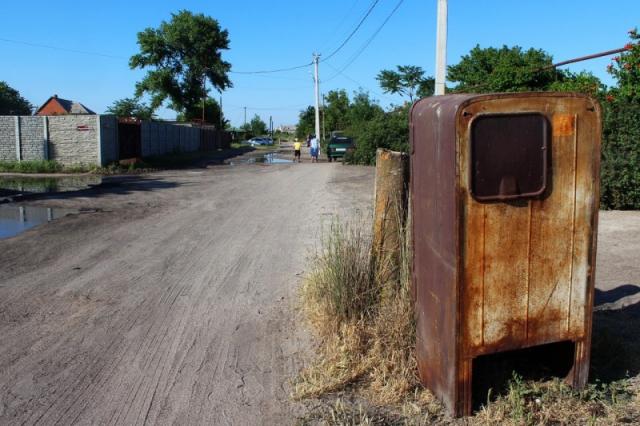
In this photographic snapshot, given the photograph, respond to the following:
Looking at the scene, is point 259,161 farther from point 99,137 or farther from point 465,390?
point 465,390

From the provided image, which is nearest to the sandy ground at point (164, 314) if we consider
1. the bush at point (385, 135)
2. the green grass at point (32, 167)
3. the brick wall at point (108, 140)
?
the bush at point (385, 135)

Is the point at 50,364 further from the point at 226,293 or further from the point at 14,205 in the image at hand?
the point at 14,205

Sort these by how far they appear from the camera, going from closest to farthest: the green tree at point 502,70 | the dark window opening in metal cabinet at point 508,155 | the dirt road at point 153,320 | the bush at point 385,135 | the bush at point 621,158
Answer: the dark window opening in metal cabinet at point 508,155, the dirt road at point 153,320, the bush at point 621,158, the green tree at point 502,70, the bush at point 385,135

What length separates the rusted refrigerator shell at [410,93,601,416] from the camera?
3.10 m

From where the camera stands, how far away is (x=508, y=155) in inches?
123

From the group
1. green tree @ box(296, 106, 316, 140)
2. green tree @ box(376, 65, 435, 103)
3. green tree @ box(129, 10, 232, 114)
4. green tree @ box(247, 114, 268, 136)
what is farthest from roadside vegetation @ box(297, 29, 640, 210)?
green tree @ box(247, 114, 268, 136)

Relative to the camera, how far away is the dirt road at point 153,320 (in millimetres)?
3682

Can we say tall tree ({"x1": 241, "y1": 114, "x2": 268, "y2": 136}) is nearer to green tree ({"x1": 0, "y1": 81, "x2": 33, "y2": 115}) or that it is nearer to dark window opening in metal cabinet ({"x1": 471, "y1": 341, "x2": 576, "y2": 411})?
green tree ({"x1": 0, "y1": 81, "x2": 33, "y2": 115})

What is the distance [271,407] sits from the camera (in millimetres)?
3588

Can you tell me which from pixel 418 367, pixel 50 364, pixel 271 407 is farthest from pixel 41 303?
pixel 418 367

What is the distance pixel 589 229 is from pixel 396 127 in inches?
886

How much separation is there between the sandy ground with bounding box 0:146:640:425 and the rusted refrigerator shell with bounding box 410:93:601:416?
1.01 metres

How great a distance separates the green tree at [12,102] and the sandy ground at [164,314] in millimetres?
73646

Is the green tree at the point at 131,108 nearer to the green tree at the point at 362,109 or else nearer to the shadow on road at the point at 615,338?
the green tree at the point at 362,109
